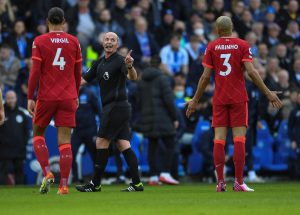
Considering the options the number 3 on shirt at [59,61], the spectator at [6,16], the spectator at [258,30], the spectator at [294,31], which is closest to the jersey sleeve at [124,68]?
the number 3 on shirt at [59,61]

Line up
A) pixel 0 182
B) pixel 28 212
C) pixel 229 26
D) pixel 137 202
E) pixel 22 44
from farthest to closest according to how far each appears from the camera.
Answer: pixel 22 44 < pixel 0 182 < pixel 229 26 < pixel 137 202 < pixel 28 212

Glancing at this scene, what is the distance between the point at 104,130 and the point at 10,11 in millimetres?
10318

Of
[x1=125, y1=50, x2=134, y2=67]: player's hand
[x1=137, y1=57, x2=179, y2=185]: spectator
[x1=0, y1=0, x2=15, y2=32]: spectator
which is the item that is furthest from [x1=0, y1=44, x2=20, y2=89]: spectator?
[x1=125, y1=50, x2=134, y2=67]: player's hand

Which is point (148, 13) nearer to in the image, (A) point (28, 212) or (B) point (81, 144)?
(B) point (81, 144)

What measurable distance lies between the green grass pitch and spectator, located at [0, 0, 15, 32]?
30.7ft

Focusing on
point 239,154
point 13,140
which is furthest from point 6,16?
point 239,154

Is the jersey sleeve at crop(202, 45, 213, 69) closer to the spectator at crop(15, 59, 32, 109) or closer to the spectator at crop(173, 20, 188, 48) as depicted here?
the spectator at crop(15, 59, 32, 109)

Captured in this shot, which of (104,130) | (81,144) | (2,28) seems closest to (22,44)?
(2,28)

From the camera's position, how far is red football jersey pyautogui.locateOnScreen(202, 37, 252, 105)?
659 inches

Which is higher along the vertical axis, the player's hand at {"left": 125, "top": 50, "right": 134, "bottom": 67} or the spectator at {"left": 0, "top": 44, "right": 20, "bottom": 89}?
the spectator at {"left": 0, "top": 44, "right": 20, "bottom": 89}

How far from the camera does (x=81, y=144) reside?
23766mm

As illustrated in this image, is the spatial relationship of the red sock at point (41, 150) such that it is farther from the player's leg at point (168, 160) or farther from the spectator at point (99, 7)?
the spectator at point (99, 7)

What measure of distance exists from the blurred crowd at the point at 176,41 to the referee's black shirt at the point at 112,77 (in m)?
5.55

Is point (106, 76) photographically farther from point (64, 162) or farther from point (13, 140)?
point (13, 140)
